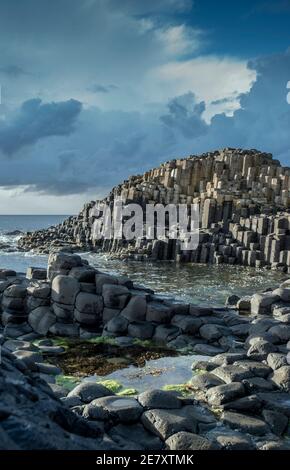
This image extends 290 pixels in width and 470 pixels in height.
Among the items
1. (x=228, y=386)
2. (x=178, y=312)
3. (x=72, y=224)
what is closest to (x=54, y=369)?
(x=228, y=386)

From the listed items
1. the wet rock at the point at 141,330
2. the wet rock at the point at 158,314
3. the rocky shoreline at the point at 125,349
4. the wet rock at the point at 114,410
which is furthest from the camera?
the wet rock at the point at 158,314

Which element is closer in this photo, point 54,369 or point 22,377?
point 22,377

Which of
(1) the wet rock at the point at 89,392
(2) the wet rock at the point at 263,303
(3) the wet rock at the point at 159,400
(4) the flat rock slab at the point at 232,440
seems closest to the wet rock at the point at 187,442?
(4) the flat rock slab at the point at 232,440

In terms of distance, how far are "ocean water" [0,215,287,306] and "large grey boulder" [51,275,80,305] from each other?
7.06 metres

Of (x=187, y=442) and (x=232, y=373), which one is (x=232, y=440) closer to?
(x=187, y=442)

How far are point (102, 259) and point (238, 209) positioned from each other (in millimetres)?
16326

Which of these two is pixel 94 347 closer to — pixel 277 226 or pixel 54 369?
pixel 54 369

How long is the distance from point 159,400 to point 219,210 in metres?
47.3

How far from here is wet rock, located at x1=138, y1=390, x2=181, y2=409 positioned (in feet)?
29.8

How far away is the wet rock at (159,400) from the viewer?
9086mm

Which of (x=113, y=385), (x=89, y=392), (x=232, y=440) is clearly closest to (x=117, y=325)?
(x=113, y=385)

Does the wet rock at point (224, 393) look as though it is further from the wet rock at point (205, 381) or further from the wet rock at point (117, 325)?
the wet rock at point (117, 325)

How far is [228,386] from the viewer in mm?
10219

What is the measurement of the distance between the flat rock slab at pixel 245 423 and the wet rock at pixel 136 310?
23.7 ft
